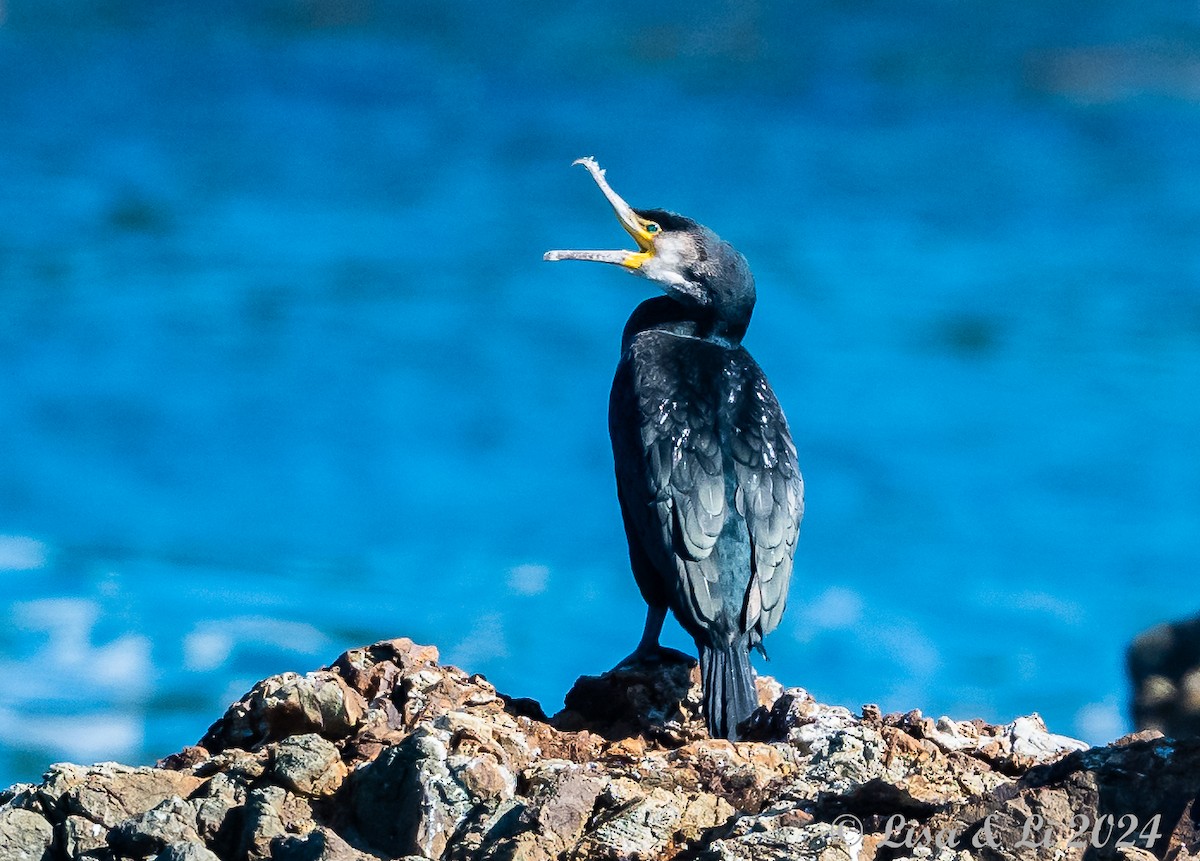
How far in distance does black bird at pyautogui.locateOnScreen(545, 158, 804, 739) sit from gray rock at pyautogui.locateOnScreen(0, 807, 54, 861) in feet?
7.87

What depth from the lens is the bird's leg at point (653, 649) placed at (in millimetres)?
6527

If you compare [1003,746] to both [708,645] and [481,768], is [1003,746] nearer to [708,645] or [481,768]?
[708,645]

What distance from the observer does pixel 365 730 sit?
5227 millimetres

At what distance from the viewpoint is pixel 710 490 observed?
672 cm

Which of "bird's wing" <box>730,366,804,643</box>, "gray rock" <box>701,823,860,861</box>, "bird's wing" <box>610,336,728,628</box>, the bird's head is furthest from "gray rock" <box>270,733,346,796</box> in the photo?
the bird's head

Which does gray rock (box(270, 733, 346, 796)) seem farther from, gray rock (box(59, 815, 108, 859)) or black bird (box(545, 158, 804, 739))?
black bird (box(545, 158, 804, 739))

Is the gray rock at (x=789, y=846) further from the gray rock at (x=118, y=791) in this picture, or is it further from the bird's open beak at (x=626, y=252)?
the bird's open beak at (x=626, y=252)

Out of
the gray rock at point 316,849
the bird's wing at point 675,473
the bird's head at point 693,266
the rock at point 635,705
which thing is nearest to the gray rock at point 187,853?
the gray rock at point 316,849

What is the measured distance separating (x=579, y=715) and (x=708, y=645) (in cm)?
61

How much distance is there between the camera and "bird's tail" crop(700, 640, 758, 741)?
19.5 feet

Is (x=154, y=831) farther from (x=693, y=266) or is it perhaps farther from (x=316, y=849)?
(x=693, y=266)

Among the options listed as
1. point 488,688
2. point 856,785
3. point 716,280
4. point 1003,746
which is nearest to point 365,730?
point 488,688

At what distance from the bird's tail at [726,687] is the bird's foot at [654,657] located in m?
0.20

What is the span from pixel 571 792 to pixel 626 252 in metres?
4.33
